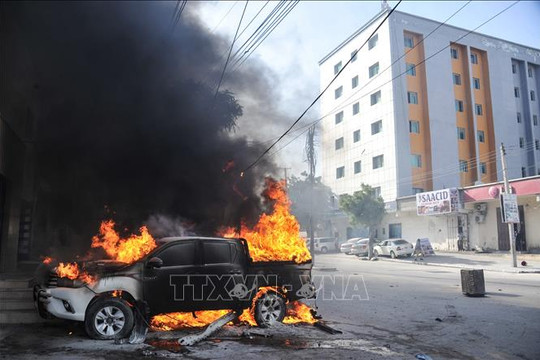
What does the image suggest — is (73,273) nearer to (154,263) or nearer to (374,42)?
(154,263)

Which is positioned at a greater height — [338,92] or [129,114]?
[338,92]

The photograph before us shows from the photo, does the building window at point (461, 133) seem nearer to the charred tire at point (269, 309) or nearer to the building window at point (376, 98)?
the building window at point (376, 98)

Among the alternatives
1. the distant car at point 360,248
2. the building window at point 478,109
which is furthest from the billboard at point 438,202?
the building window at point 478,109

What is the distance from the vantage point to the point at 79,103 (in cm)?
1226

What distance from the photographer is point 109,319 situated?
6180mm

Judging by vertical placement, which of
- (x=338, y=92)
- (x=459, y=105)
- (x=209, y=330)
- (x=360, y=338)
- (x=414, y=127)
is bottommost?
(x=360, y=338)

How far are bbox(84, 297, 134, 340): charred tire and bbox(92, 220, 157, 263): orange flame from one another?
945 millimetres

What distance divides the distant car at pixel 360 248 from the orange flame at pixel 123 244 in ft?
73.4

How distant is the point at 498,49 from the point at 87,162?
38523 mm

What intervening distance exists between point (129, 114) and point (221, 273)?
725cm

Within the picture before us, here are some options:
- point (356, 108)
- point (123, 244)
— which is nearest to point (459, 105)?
point (356, 108)

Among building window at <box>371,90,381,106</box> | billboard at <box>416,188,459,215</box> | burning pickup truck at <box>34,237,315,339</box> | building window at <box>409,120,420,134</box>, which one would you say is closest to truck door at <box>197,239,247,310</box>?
burning pickup truck at <box>34,237,315,339</box>

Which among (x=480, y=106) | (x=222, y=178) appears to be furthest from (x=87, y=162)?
(x=480, y=106)

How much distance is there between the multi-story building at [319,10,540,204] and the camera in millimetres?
35625
